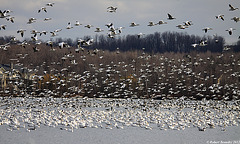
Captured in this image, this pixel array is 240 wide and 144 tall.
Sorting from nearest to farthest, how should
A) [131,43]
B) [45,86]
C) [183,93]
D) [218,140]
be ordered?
[218,140], [183,93], [45,86], [131,43]

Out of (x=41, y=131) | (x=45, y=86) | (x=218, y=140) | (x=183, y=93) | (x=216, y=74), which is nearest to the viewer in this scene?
(x=218, y=140)

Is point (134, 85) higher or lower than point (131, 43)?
lower

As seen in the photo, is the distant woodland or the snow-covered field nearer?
the snow-covered field

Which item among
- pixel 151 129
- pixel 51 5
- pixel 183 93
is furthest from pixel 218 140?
pixel 183 93

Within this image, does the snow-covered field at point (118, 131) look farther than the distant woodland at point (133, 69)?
No

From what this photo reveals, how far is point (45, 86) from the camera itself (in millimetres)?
44094

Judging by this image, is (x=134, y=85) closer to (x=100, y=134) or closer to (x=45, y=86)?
(x=45, y=86)

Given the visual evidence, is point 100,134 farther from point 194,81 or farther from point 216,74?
point 216,74

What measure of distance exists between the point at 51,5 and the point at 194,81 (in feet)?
106

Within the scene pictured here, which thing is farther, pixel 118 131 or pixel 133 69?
pixel 133 69

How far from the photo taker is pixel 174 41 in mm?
102625

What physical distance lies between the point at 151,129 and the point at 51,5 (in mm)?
8994

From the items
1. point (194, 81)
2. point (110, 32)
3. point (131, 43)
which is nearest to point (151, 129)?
point (110, 32)

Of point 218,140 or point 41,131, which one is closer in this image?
point 218,140
